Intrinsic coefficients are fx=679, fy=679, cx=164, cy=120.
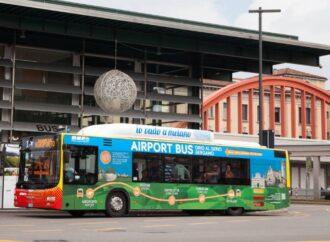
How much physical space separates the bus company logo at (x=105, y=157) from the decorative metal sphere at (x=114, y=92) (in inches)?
299

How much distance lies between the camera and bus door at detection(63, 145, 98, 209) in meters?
22.8

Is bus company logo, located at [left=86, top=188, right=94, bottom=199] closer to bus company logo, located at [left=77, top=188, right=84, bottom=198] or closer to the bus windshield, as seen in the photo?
bus company logo, located at [left=77, top=188, right=84, bottom=198]

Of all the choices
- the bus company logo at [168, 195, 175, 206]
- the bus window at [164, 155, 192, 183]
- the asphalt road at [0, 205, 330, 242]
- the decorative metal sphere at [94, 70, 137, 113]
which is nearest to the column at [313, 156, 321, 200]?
the decorative metal sphere at [94, 70, 137, 113]

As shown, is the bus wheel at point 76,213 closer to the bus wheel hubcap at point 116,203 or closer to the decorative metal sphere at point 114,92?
the bus wheel hubcap at point 116,203

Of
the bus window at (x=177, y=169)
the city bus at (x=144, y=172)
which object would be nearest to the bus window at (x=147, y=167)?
the city bus at (x=144, y=172)

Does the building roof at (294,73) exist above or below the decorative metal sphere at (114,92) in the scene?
above

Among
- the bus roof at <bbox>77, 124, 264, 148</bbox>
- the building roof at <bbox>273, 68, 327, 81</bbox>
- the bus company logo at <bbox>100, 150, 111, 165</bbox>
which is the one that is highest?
the building roof at <bbox>273, 68, 327, 81</bbox>

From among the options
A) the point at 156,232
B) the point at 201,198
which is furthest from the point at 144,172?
the point at 156,232

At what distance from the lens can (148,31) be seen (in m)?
37.8

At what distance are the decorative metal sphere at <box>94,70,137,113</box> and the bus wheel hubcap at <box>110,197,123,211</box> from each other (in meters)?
8.06

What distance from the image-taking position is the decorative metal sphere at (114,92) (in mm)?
31438

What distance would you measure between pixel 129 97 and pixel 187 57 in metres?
11.6

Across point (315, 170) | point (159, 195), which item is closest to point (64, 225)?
point (159, 195)

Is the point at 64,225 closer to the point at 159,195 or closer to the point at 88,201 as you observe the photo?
the point at 88,201
